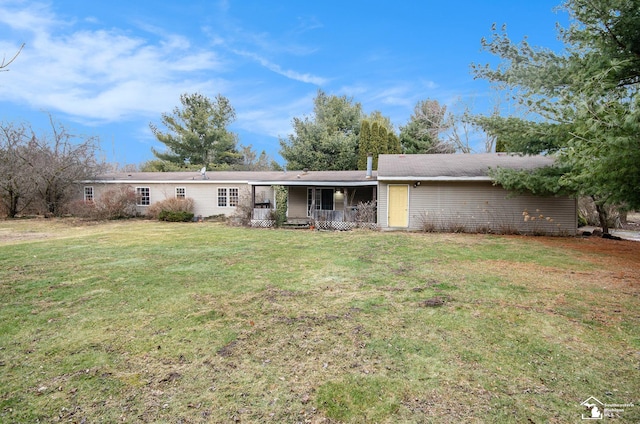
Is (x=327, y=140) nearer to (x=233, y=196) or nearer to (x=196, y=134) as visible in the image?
(x=233, y=196)

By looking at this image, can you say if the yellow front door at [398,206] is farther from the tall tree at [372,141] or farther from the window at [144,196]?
the window at [144,196]

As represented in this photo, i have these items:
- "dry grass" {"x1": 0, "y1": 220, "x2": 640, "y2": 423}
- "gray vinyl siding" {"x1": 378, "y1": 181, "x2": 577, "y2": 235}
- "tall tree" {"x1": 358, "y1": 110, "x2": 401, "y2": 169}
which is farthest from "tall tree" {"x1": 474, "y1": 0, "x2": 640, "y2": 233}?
"tall tree" {"x1": 358, "y1": 110, "x2": 401, "y2": 169}

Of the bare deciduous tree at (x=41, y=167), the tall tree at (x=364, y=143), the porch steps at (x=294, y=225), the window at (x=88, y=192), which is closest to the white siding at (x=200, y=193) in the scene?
the window at (x=88, y=192)

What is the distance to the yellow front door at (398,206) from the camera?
546 inches

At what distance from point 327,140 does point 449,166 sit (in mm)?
14040

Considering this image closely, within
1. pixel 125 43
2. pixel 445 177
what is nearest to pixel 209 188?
pixel 125 43

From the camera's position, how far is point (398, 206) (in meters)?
13.9

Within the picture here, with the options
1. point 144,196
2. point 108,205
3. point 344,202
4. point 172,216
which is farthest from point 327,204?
point 108,205

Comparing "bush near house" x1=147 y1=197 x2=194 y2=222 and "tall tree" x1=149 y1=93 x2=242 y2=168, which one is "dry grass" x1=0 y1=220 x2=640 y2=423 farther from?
"tall tree" x1=149 y1=93 x2=242 y2=168

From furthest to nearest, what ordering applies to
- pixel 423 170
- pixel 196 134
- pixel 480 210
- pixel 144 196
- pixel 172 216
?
pixel 196 134
pixel 144 196
pixel 172 216
pixel 423 170
pixel 480 210

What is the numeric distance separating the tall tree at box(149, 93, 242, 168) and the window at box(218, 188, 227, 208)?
1281cm

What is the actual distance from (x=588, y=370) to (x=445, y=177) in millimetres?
10802

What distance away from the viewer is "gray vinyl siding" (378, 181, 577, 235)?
1295 centimetres

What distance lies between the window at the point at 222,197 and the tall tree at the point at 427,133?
17.6m
